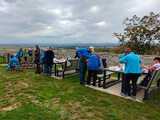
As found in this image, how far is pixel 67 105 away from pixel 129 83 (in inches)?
87.2

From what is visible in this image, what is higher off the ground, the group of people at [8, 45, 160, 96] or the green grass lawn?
the group of people at [8, 45, 160, 96]

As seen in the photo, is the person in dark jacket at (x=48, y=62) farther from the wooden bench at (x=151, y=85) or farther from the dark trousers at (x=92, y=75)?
the wooden bench at (x=151, y=85)

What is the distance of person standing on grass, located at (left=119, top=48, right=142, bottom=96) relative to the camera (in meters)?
8.74

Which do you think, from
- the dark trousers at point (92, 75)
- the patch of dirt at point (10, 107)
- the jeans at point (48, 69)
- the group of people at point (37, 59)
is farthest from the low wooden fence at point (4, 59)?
the patch of dirt at point (10, 107)

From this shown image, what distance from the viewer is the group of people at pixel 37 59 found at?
1284 centimetres

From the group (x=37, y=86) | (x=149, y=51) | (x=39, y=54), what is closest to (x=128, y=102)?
(x=37, y=86)

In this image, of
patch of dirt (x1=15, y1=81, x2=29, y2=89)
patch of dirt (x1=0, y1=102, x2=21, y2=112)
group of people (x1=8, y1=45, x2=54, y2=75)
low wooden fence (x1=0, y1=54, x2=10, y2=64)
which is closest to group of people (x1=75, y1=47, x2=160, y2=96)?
patch of dirt (x1=15, y1=81, x2=29, y2=89)

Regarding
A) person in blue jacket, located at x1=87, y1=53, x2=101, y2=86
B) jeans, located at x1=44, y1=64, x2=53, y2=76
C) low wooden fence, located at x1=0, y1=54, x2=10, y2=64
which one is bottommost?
low wooden fence, located at x1=0, y1=54, x2=10, y2=64

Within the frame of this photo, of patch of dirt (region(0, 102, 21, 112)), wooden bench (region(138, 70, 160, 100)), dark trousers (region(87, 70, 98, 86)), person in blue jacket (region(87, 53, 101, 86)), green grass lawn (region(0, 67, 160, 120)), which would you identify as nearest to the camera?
green grass lawn (region(0, 67, 160, 120))

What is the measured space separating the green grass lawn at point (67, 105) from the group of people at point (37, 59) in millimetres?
2977

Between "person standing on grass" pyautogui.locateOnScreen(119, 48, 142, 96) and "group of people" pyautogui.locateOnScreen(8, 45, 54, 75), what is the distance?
4.44 m

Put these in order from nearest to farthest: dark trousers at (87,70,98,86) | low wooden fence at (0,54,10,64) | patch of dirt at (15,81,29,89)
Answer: patch of dirt at (15,81,29,89) < dark trousers at (87,70,98,86) < low wooden fence at (0,54,10,64)

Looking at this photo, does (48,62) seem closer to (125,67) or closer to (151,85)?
(125,67)

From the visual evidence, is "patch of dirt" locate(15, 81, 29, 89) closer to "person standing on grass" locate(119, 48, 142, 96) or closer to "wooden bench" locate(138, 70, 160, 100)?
"person standing on grass" locate(119, 48, 142, 96)
